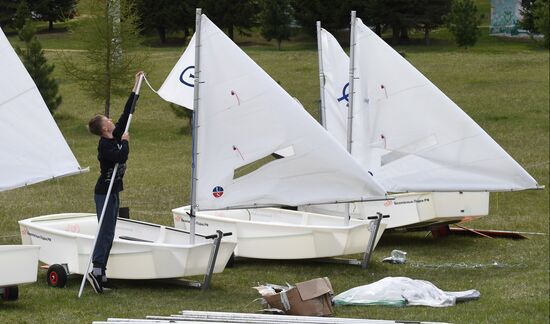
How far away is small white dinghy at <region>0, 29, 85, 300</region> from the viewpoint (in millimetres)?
12945

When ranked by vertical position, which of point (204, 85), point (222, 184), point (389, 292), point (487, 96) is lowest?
point (487, 96)

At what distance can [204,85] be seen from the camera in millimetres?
14000

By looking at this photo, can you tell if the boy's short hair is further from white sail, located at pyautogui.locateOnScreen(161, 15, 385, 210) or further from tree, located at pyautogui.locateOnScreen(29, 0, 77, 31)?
tree, located at pyautogui.locateOnScreen(29, 0, 77, 31)

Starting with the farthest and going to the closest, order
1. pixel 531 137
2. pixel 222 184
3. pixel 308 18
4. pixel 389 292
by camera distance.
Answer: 1. pixel 308 18
2. pixel 531 137
3. pixel 222 184
4. pixel 389 292

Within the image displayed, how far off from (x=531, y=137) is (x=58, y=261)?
854 inches

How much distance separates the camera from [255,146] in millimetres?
13953

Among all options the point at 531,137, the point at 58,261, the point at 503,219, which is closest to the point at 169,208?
the point at 503,219

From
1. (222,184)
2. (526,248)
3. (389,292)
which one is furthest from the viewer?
(526,248)

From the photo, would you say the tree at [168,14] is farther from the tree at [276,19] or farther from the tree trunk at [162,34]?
the tree at [276,19]

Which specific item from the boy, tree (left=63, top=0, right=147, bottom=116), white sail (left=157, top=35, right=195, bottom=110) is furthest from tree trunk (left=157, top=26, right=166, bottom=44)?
the boy

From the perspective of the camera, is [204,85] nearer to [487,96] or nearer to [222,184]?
[222,184]

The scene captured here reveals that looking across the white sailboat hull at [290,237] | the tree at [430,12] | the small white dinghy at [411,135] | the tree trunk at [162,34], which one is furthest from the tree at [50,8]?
the white sailboat hull at [290,237]

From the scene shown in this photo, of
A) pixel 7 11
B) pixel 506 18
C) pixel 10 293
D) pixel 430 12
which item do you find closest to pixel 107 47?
pixel 10 293

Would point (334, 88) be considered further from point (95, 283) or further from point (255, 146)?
point (95, 283)
